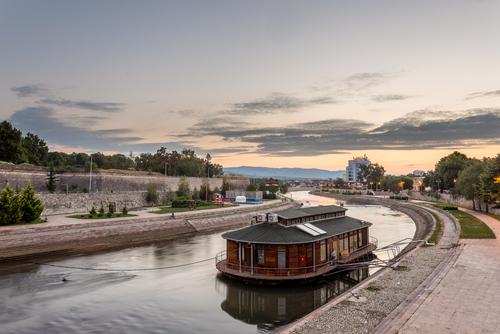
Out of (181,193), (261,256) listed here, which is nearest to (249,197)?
(181,193)

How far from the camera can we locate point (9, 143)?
9131 cm

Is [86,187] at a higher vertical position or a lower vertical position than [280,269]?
higher

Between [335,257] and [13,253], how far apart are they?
101 ft

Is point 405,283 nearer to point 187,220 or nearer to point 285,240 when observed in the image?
point 285,240

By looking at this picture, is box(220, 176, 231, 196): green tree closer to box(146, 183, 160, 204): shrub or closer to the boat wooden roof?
box(146, 183, 160, 204): shrub

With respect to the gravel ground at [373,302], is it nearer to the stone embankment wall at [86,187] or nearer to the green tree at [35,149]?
the stone embankment wall at [86,187]

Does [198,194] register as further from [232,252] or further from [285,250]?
[285,250]

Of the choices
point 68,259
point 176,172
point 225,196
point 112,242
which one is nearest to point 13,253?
point 68,259

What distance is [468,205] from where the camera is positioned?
84.2 m

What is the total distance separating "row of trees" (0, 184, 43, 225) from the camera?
46.5 m

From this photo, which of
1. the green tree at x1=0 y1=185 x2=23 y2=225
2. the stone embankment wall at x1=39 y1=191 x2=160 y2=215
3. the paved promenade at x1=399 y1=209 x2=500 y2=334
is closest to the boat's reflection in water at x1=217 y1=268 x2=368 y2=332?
the paved promenade at x1=399 y1=209 x2=500 y2=334

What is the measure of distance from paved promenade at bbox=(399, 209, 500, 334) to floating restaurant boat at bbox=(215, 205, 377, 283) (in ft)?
28.0

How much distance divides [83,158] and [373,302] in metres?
155

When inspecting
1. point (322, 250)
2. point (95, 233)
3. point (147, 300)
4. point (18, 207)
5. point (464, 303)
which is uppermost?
point (18, 207)
